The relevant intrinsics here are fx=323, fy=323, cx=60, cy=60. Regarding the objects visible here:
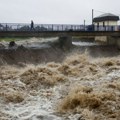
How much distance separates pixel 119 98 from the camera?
1427 centimetres

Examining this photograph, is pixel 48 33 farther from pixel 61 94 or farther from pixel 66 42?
pixel 61 94

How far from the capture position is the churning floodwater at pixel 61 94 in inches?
516

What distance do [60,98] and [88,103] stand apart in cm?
233

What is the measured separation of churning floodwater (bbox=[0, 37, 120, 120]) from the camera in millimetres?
13094

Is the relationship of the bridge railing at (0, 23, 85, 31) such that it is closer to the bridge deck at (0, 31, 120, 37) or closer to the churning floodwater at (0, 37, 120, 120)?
the bridge deck at (0, 31, 120, 37)

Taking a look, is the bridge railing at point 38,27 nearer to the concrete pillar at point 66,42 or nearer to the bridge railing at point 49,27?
the bridge railing at point 49,27

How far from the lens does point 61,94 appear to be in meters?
16.4

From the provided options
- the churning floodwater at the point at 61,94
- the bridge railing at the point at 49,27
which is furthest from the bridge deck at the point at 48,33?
the churning floodwater at the point at 61,94

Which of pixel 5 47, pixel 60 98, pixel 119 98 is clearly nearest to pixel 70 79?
pixel 60 98

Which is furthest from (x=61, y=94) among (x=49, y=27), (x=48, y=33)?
(x=49, y=27)

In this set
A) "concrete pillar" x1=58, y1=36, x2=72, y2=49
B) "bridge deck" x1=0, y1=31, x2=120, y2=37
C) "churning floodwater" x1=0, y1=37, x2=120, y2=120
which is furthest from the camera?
"concrete pillar" x1=58, y1=36, x2=72, y2=49

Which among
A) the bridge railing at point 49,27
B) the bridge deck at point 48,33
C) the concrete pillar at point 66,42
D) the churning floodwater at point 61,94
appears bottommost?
the churning floodwater at point 61,94

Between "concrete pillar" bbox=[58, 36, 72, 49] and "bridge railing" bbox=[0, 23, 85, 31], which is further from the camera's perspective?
"concrete pillar" bbox=[58, 36, 72, 49]

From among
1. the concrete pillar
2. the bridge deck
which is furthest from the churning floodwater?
the concrete pillar
